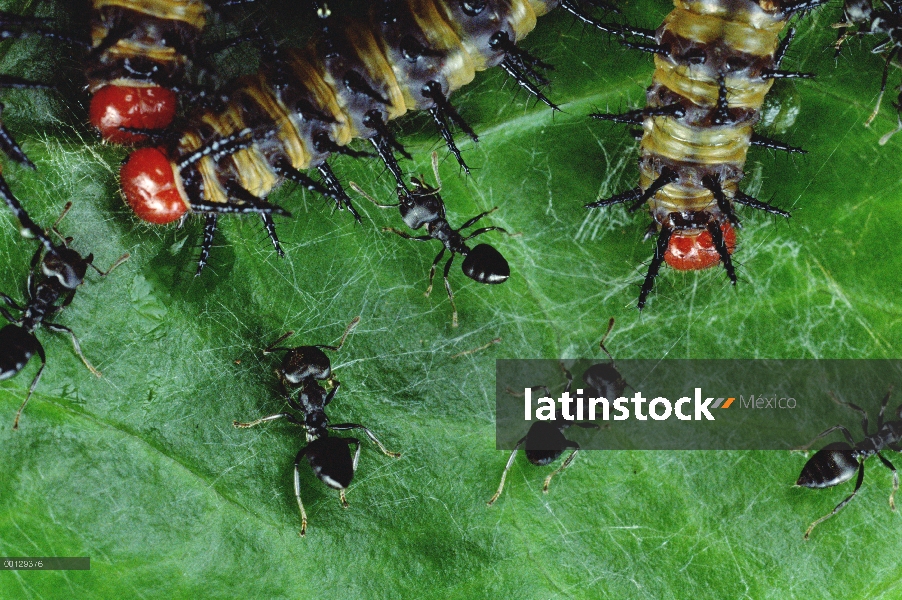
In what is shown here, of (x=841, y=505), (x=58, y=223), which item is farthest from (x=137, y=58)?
(x=841, y=505)

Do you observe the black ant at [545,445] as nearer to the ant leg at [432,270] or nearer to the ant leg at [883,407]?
the ant leg at [432,270]

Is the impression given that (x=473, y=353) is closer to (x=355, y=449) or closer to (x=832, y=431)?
(x=355, y=449)

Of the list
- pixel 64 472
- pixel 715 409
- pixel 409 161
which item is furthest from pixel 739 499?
pixel 64 472

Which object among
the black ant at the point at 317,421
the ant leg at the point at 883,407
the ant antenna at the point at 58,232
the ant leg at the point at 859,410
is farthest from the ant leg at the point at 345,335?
the ant leg at the point at 883,407

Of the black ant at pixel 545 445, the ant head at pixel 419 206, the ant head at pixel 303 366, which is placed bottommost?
the black ant at pixel 545 445

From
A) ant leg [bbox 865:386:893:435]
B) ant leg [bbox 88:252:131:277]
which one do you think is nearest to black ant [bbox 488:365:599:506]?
ant leg [bbox 865:386:893:435]

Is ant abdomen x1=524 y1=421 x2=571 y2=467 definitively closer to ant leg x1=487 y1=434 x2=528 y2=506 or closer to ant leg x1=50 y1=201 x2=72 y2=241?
ant leg x1=487 y1=434 x2=528 y2=506

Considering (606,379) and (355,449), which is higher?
(355,449)
